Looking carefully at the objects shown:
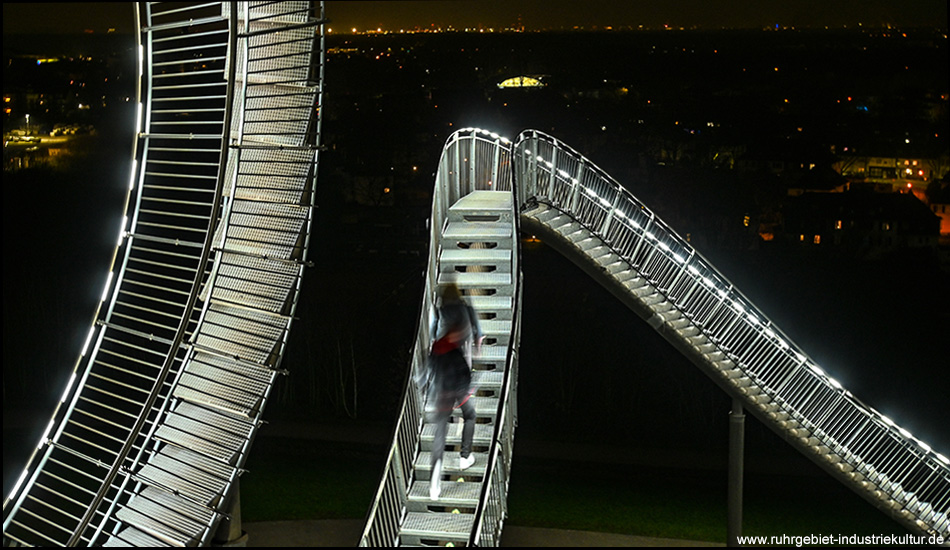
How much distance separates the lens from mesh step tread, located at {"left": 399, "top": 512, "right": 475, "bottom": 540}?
8905mm

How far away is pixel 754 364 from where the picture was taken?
47.1 feet

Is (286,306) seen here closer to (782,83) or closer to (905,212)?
(905,212)

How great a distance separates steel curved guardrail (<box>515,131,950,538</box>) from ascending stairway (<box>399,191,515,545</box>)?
870mm

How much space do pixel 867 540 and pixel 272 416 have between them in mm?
16835

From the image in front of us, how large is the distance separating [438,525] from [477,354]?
1974mm

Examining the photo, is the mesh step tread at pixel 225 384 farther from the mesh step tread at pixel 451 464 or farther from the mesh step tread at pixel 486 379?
the mesh step tread at pixel 486 379

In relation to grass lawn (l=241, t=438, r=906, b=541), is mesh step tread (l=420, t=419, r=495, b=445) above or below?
above

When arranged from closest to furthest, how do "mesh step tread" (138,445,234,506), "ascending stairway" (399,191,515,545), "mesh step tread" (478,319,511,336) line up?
"mesh step tread" (138,445,234,506)
"ascending stairway" (399,191,515,545)
"mesh step tread" (478,319,511,336)

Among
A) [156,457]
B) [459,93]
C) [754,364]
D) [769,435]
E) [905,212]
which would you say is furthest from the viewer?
[459,93]

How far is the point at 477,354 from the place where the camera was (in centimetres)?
1027

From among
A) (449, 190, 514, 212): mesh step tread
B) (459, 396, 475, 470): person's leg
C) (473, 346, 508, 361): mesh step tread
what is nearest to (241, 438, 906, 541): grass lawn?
(449, 190, 514, 212): mesh step tread

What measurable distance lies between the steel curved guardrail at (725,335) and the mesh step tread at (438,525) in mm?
4729

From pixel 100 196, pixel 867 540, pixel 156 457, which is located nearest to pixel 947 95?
pixel 867 540

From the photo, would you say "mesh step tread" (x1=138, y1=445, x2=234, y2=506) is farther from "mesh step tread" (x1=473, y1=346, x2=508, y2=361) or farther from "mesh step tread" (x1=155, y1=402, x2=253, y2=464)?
"mesh step tread" (x1=473, y1=346, x2=508, y2=361)
